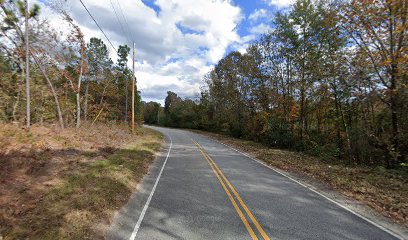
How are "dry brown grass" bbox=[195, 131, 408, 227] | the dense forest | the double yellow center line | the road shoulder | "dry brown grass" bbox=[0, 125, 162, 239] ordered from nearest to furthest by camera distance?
Result: the double yellow center line, "dry brown grass" bbox=[0, 125, 162, 239], the road shoulder, "dry brown grass" bbox=[195, 131, 408, 227], the dense forest

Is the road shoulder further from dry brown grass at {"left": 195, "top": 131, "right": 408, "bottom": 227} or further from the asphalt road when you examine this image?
the asphalt road

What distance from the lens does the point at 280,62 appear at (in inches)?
880

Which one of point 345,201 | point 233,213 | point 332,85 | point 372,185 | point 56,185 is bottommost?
point 56,185

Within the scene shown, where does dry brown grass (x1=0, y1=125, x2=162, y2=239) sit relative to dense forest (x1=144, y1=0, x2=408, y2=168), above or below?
below

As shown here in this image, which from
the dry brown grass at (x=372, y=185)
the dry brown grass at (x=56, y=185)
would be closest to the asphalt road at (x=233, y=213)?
the dry brown grass at (x=56, y=185)

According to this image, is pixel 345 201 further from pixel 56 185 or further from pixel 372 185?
pixel 56 185

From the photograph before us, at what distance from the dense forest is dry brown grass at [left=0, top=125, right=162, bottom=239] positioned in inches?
438

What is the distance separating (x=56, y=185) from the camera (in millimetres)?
6977

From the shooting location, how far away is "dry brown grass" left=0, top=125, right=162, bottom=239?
15.3ft

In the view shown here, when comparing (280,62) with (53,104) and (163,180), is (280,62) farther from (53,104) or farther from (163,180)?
(53,104)

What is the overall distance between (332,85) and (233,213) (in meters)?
15.1

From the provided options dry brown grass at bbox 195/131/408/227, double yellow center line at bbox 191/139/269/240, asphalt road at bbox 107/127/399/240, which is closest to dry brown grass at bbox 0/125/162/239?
asphalt road at bbox 107/127/399/240

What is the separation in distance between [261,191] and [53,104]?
16.9 meters

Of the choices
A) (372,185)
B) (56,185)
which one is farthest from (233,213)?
(372,185)
